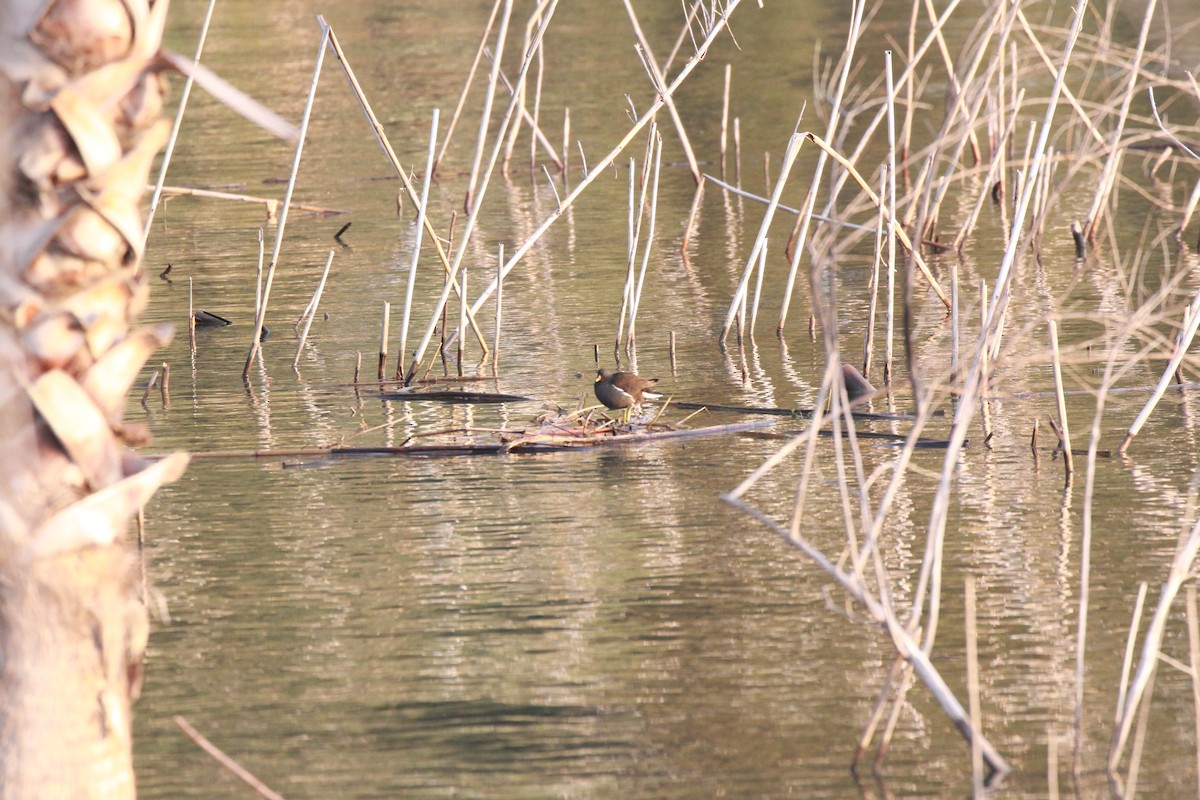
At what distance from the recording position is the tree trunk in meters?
2.35

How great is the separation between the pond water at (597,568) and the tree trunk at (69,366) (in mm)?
1565

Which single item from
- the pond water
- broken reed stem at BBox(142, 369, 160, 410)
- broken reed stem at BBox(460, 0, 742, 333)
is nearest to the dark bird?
the pond water

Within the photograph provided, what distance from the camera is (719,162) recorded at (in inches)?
625

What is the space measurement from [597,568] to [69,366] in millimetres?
3359

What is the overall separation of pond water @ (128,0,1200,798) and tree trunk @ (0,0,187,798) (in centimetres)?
157

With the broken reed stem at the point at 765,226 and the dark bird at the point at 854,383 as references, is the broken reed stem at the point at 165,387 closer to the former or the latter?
the broken reed stem at the point at 765,226

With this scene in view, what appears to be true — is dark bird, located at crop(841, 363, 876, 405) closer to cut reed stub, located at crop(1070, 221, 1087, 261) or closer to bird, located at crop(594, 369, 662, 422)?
bird, located at crop(594, 369, 662, 422)

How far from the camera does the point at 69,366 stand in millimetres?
2414

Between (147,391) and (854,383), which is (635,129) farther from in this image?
(147,391)

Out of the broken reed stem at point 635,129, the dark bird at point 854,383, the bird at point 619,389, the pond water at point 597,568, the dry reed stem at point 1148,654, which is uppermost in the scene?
the broken reed stem at point 635,129

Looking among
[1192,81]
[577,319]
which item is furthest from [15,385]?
[577,319]

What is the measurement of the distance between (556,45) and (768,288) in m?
14.0

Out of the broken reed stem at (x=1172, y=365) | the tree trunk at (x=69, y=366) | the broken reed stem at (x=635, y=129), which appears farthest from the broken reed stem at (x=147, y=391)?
the tree trunk at (x=69, y=366)

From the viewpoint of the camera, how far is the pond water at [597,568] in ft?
13.7
